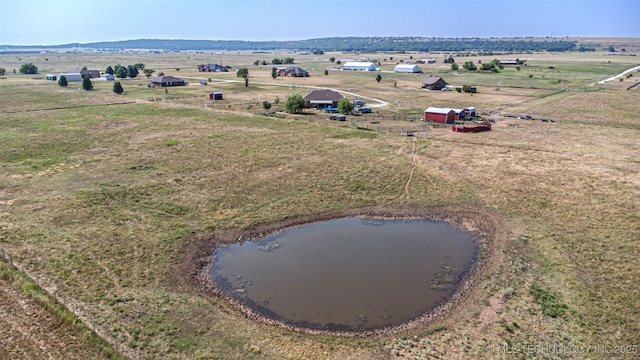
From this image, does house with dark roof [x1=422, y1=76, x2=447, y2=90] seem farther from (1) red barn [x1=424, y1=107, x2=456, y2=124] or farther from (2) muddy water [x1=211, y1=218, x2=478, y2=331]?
(2) muddy water [x1=211, y1=218, x2=478, y2=331]

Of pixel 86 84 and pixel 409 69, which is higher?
pixel 409 69

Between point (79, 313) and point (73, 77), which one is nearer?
point (79, 313)

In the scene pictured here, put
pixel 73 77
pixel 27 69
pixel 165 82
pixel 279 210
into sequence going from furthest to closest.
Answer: pixel 27 69
pixel 73 77
pixel 165 82
pixel 279 210

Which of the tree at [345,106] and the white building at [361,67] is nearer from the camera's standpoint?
the tree at [345,106]

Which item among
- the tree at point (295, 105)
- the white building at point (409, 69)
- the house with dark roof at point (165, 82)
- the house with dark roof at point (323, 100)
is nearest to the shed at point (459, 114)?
the house with dark roof at point (323, 100)

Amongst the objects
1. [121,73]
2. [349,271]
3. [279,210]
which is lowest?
[349,271]

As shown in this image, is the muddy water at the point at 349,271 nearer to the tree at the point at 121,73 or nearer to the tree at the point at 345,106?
the tree at the point at 345,106

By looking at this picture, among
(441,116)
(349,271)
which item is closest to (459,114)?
(441,116)

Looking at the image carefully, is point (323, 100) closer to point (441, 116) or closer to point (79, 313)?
point (441, 116)
